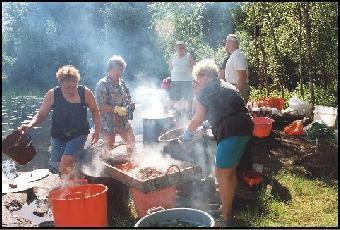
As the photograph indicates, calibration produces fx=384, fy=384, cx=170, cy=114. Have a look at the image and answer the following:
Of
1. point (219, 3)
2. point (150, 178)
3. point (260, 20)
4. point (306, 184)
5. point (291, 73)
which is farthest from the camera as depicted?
point (219, 3)

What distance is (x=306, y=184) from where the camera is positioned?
621 centimetres

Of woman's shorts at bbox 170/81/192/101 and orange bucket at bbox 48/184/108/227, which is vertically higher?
woman's shorts at bbox 170/81/192/101

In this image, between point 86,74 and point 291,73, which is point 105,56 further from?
point 291,73

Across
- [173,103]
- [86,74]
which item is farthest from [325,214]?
[86,74]

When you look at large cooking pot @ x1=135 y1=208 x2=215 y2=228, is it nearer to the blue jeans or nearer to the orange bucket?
the orange bucket

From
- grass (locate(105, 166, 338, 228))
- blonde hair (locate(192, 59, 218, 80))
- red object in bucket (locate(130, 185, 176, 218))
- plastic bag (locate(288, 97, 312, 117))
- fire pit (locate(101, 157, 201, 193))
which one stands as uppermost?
blonde hair (locate(192, 59, 218, 80))

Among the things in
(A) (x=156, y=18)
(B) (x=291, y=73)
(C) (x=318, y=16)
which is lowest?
(B) (x=291, y=73)

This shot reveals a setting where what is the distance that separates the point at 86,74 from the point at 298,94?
1765 cm

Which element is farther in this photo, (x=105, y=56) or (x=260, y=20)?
(x=105, y=56)

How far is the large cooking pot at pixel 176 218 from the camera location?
3980mm

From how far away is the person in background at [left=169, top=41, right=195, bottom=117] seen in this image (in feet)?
32.6

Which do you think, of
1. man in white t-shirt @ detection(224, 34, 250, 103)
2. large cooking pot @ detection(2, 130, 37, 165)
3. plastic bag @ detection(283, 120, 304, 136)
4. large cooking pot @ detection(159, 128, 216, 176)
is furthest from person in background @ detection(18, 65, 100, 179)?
plastic bag @ detection(283, 120, 304, 136)

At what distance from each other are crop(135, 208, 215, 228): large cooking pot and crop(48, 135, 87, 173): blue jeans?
1.88 meters

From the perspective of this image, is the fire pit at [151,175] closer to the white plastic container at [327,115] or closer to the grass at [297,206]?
the grass at [297,206]
